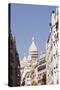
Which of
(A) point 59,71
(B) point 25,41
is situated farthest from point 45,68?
(B) point 25,41

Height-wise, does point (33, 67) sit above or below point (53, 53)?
below

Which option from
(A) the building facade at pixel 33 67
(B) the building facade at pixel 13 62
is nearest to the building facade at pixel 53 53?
(A) the building facade at pixel 33 67

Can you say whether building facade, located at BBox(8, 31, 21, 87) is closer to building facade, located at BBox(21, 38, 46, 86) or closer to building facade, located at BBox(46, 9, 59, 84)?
building facade, located at BBox(21, 38, 46, 86)

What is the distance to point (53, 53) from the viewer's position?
7.06 feet

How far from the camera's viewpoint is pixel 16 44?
2.07 meters

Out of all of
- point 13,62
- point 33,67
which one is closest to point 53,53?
point 33,67

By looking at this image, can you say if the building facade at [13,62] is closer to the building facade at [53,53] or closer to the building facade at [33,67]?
the building facade at [33,67]

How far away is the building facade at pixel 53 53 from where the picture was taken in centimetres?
213

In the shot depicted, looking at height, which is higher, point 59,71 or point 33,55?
point 33,55

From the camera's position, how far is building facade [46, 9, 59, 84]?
213cm

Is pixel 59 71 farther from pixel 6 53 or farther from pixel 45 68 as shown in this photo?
pixel 6 53

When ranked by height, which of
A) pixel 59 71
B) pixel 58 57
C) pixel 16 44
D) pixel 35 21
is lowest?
pixel 59 71

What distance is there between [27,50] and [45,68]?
0.25 metres

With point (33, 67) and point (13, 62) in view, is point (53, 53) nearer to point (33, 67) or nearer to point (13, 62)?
point (33, 67)
